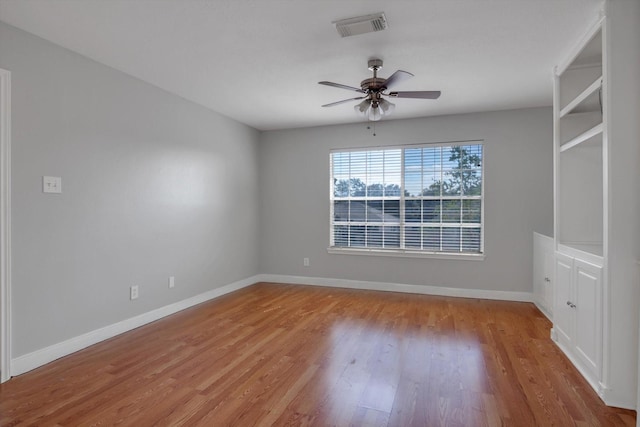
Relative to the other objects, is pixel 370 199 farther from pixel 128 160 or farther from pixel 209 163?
pixel 128 160

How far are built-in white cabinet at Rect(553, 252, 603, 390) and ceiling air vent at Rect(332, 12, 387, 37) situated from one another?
2.24m

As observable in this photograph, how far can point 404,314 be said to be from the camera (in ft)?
12.9

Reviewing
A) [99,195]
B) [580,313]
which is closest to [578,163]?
[580,313]

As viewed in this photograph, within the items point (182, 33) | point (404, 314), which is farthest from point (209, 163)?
point (404, 314)

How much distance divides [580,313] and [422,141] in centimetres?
300

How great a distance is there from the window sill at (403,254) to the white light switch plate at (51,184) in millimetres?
3568

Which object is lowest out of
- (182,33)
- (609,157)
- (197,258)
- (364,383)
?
(364,383)

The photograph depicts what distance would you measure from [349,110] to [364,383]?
338 centimetres

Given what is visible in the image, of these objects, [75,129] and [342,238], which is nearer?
[75,129]

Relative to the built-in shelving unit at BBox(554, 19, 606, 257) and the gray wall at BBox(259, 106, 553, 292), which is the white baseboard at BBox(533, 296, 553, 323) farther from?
the built-in shelving unit at BBox(554, 19, 606, 257)

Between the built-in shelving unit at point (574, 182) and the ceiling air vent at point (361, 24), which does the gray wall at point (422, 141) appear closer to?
the built-in shelving unit at point (574, 182)

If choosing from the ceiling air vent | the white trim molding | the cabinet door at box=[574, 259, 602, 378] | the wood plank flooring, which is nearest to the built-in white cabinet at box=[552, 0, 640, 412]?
the cabinet door at box=[574, 259, 602, 378]

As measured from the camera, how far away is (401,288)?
496cm

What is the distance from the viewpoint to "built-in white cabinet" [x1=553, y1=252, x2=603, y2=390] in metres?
2.26
